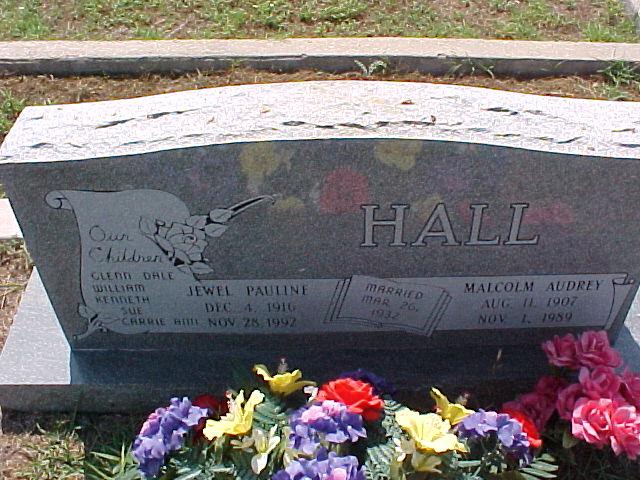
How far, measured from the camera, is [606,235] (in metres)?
2.27

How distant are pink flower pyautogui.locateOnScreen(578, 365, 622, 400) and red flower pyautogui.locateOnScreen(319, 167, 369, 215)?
0.85 meters

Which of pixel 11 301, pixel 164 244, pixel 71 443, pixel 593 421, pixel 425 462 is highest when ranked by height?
pixel 164 244

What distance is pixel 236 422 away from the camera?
2.00 metres

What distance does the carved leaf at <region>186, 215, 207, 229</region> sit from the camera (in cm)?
220

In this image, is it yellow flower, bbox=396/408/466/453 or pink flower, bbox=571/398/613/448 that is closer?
yellow flower, bbox=396/408/466/453

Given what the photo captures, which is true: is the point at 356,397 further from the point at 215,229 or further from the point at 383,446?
the point at 215,229

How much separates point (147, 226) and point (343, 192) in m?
0.58

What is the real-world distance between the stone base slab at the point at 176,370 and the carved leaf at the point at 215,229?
0.50 metres

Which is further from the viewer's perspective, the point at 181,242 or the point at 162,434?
the point at 181,242

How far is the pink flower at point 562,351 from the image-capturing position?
238 cm

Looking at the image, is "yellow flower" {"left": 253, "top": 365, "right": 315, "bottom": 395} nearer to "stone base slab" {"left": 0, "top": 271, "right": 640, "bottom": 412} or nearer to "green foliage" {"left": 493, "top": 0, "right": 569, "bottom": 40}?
"stone base slab" {"left": 0, "top": 271, "right": 640, "bottom": 412}

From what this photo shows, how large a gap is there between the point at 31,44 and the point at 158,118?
2327mm

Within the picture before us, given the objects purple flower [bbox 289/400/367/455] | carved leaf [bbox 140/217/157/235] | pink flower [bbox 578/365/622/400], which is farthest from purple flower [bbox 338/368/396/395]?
carved leaf [bbox 140/217/157/235]

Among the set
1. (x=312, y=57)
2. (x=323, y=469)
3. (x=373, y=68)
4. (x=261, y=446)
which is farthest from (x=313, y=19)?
(x=323, y=469)
